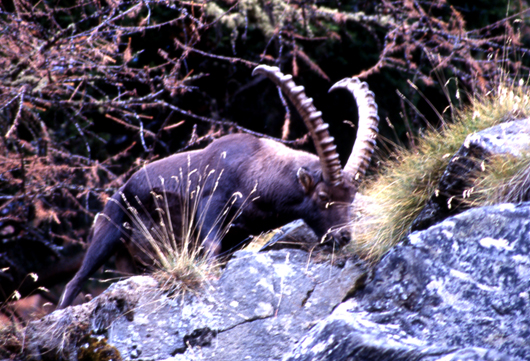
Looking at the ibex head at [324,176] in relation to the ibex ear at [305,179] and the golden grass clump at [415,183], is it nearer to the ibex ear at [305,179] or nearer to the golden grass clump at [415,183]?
the ibex ear at [305,179]

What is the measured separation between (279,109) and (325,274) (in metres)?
5.09

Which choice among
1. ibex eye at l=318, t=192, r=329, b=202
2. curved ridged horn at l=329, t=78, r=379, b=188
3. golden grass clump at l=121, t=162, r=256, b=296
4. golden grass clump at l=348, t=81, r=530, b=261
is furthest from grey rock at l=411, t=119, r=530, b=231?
golden grass clump at l=121, t=162, r=256, b=296

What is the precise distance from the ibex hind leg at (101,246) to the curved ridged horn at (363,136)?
2.27 meters

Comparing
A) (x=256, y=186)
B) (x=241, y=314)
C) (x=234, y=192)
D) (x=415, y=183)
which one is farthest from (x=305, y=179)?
(x=241, y=314)

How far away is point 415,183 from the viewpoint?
14.1 ft

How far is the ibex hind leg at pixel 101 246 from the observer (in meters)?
5.16

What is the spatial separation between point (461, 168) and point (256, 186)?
1.87 metres

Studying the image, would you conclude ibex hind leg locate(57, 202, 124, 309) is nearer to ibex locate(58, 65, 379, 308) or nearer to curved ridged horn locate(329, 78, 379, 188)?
ibex locate(58, 65, 379, 308)

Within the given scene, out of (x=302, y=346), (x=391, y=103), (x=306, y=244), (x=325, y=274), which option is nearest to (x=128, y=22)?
(x=391, y=103)

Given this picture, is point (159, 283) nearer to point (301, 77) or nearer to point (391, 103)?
point (301, 77)

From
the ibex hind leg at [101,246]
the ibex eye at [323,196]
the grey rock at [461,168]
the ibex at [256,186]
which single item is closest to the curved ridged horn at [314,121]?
the ibex at [256,186]

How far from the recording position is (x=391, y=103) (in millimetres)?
8789

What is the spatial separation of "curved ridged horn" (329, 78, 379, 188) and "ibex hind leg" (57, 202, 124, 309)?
7.45 ft

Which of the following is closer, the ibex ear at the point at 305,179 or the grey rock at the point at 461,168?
the grey rock at the point at 461,168
